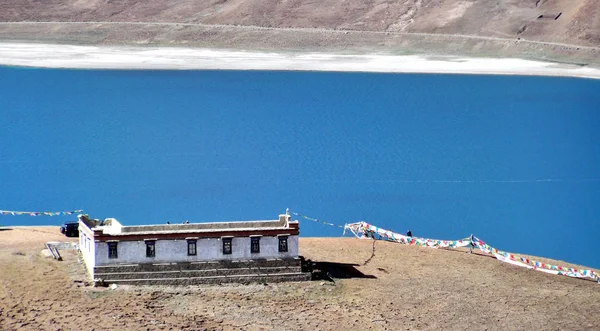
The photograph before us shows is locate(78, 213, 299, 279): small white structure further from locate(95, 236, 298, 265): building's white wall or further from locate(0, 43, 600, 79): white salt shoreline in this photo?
locate(0, 43, 600, 79): white salt shoreline

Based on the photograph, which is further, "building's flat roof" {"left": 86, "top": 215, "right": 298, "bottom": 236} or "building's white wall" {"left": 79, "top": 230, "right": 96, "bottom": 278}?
"building's flat roof" {"left": 86, "top": 215, "right": 298, "bottom": 236}

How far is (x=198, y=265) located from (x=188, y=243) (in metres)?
1.02

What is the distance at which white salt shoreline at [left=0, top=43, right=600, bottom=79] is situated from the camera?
458 ft

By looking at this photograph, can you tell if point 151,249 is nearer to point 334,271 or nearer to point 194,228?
point 194,228

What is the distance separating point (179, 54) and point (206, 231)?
322ft

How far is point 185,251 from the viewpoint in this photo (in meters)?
52.5

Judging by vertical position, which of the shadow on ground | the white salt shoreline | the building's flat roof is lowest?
the shadow on ground

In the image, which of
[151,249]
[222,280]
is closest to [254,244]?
[222,280]

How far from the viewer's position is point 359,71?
139 meters

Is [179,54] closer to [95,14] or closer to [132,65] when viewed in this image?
[132,65]

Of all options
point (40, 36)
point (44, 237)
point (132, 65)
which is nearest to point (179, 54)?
point (132, 65)

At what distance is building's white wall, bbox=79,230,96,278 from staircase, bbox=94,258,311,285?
698mm

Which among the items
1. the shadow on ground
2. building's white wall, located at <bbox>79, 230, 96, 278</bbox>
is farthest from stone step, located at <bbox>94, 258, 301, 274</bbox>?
the shadow on ground

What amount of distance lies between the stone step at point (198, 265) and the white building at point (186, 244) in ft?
0.20
